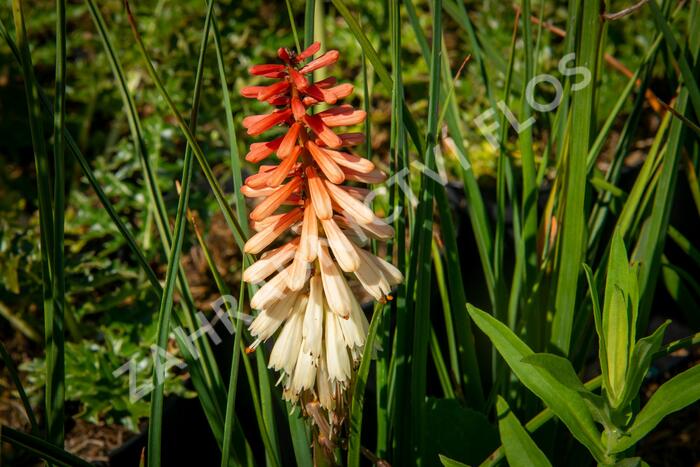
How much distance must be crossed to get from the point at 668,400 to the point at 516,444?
23cm

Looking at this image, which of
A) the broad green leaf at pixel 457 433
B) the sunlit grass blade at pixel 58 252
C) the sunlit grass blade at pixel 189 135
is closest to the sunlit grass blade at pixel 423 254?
the broad green leaf at pixel 457 433

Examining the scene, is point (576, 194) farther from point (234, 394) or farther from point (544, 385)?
point (234, 394)

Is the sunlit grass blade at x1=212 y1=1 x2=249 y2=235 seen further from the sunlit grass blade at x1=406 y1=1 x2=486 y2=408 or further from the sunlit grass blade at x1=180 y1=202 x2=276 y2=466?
the sunlit grass blade at x1=406 y1=1 x2=486 y2=408

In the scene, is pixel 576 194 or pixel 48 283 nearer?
pixel 48 283

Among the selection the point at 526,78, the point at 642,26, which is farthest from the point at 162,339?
the point at 642,26

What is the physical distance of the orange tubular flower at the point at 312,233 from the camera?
92 cm

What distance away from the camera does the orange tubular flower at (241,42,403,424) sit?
924 mm

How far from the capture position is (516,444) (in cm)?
100

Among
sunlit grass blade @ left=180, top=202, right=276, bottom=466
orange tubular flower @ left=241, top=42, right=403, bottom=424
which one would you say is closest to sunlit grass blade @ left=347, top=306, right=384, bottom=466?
orange tubular flower @ left=241, top=42, right=403, bottom=424

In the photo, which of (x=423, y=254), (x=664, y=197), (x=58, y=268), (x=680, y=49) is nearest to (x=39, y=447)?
(x=58, y=268)

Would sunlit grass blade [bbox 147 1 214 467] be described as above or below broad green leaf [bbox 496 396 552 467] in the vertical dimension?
above

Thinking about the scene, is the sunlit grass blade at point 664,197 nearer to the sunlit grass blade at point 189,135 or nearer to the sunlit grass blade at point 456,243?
the sunlit grass blade at point 456,243

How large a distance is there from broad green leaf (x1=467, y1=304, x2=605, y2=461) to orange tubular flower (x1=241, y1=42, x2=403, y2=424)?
0.17 m

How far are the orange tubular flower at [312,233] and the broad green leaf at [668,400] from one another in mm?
398
